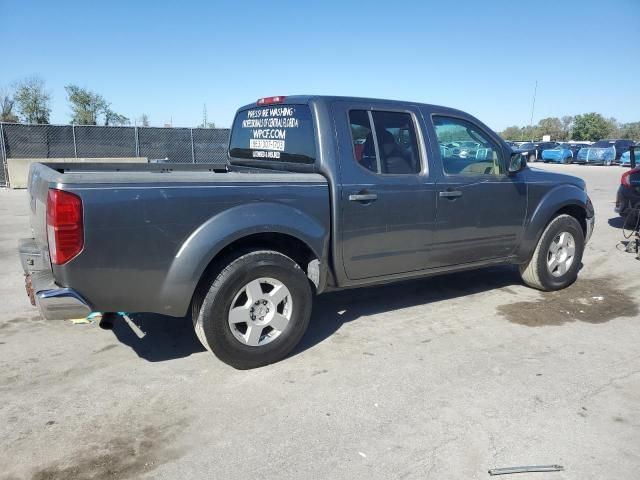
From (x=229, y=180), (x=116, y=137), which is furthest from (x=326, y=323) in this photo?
(x=116, y=137)

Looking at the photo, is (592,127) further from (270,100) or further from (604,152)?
(270,100)

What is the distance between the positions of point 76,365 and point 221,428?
4.58 ft

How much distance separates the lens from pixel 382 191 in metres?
4.02

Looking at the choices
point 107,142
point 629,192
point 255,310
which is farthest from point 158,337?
point 107,142

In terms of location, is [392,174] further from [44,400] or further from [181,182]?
[44,400]

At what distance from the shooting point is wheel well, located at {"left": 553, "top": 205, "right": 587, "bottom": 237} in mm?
5509

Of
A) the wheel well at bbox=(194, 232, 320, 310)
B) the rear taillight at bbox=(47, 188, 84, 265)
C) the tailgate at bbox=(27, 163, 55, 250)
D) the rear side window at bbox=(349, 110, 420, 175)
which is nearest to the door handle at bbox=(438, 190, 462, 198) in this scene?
the rear side window at bbox=(349, 110, 420, 175)

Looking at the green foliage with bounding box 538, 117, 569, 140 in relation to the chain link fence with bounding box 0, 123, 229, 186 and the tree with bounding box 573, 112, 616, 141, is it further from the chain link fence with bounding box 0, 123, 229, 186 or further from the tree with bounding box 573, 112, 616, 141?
the chain link fence with bounding box 0, 123, 229, 186

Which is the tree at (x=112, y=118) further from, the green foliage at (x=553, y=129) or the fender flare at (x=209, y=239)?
the green foliage at (x=553, y=129)

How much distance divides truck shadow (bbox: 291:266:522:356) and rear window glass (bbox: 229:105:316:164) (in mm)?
1463

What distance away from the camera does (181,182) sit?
3129 millimetres

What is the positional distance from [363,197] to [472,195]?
48.7 inches

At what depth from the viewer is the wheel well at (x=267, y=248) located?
343cm

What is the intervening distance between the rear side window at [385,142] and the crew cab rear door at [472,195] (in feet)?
0.75
